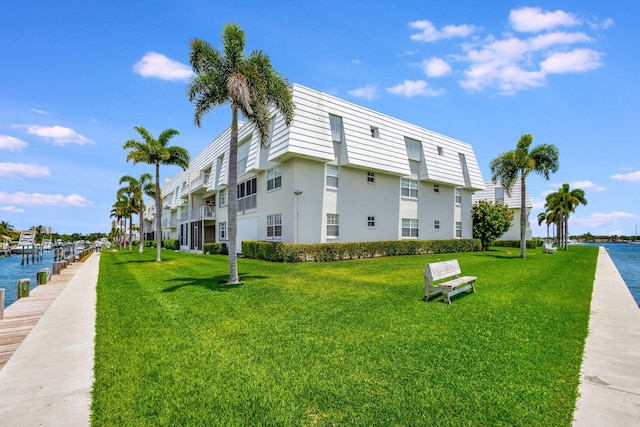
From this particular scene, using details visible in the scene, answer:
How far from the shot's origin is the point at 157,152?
23.0 metres

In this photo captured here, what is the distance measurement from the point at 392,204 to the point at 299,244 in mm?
9301

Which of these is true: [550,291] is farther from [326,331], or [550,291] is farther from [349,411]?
[349,411]

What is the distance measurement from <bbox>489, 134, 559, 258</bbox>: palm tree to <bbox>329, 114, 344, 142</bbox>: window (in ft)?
41.6

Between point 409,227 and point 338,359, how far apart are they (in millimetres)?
23422

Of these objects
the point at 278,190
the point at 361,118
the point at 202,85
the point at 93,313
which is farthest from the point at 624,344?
the point at 361,118


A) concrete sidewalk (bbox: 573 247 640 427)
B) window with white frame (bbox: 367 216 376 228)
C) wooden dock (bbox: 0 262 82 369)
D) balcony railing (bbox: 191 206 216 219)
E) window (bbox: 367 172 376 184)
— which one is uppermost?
window (bbox: 367 172 376 184)

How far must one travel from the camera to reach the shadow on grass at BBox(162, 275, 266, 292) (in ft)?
35.6

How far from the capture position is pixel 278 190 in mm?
21625

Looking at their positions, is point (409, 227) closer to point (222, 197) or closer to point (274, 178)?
point (274, 178)

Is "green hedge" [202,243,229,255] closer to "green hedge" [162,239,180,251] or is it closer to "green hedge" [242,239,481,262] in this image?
"green hedge" [242,239,481,262]

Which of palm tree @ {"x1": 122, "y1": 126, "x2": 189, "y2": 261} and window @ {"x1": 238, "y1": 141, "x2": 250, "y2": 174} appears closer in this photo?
palm tree @ {"x1": 122, "y1": 126, "x2": 189, "y2": 261}

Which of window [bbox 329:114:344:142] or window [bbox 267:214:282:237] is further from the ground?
window [bbox 329:114:344:142]

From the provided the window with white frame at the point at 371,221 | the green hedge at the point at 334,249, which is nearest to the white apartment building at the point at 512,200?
the green hedge at the point at 334,249

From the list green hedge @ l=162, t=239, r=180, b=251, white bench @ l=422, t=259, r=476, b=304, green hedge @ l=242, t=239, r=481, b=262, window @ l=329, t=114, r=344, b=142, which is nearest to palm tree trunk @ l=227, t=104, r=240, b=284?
white bench @ l=422, t=259, r=476, b=304
